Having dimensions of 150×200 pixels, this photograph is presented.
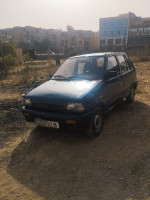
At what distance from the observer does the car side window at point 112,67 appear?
13.3 feet

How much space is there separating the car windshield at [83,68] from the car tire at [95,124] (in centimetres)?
84

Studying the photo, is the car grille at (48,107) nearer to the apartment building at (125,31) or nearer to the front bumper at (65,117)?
the front bumper at (65,117)

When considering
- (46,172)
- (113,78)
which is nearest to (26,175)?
(46,172)

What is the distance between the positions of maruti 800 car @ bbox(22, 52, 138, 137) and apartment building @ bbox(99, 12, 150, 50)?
49637 mm

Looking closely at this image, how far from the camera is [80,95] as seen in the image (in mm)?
3307

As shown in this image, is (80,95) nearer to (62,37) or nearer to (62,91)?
(62,91)

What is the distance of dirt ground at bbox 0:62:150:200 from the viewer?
250cm

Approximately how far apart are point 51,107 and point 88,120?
2.49 ft

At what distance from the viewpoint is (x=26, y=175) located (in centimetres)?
289

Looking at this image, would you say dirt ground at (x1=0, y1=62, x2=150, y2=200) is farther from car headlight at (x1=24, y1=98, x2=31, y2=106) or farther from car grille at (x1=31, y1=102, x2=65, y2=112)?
car headlight at (x1=24, y1=98, x2=31, y2=106)

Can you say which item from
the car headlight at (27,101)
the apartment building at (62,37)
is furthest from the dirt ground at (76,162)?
the apartment building at (62,37)

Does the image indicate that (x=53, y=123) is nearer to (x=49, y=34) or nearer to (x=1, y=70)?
(x=1, y=70)

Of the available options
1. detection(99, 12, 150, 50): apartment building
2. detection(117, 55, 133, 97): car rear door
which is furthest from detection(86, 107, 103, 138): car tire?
detection(99, 12, 150, 50): apartment building

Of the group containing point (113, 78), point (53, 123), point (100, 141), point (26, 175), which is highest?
point (113, 78)
